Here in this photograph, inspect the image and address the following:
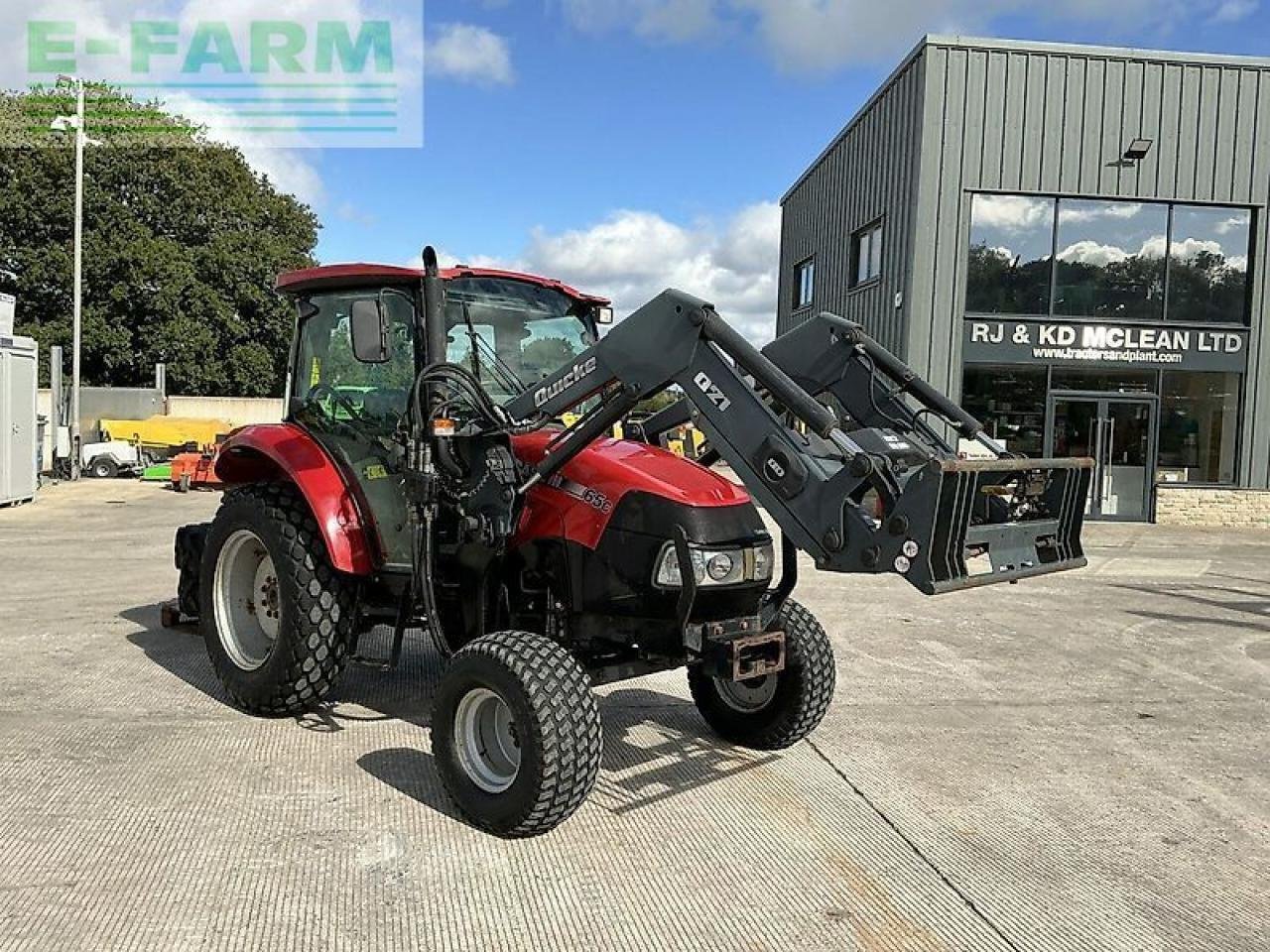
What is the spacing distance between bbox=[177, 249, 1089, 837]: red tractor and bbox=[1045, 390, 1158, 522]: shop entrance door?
1268 centimetres

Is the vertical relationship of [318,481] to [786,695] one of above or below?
above

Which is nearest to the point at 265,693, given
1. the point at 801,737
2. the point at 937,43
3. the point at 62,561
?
the point at 801,737

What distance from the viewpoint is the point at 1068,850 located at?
4059 millimetres

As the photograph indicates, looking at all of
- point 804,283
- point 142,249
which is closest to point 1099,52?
point 804,283

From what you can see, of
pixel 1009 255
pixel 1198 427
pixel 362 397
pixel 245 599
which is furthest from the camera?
pixel 1198 427

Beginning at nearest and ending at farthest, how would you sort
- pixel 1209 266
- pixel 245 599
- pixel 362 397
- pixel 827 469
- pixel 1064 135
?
pixel 827 469
pixel 362 397
pixel 245 599
pixel 1064 135
pixel 1209 266

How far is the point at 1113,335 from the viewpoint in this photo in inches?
637

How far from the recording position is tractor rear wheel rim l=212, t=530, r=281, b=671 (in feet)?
18.6

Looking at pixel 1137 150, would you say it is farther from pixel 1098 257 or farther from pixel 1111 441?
pixel 1111 441

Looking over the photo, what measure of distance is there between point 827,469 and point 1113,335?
14.0 meters

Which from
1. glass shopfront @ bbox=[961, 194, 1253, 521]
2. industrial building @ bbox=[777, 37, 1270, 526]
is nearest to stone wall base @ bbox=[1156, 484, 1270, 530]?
industrial building @ bbox=[777, 37, 1270, 526]

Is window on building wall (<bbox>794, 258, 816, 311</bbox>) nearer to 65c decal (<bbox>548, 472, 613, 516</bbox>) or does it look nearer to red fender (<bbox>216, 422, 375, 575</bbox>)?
red fender (<bbox>216, 422, 375, 575</bbox>)

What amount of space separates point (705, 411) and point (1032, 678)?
12.6 feet

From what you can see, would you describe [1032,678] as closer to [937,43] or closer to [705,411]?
[705,411]
